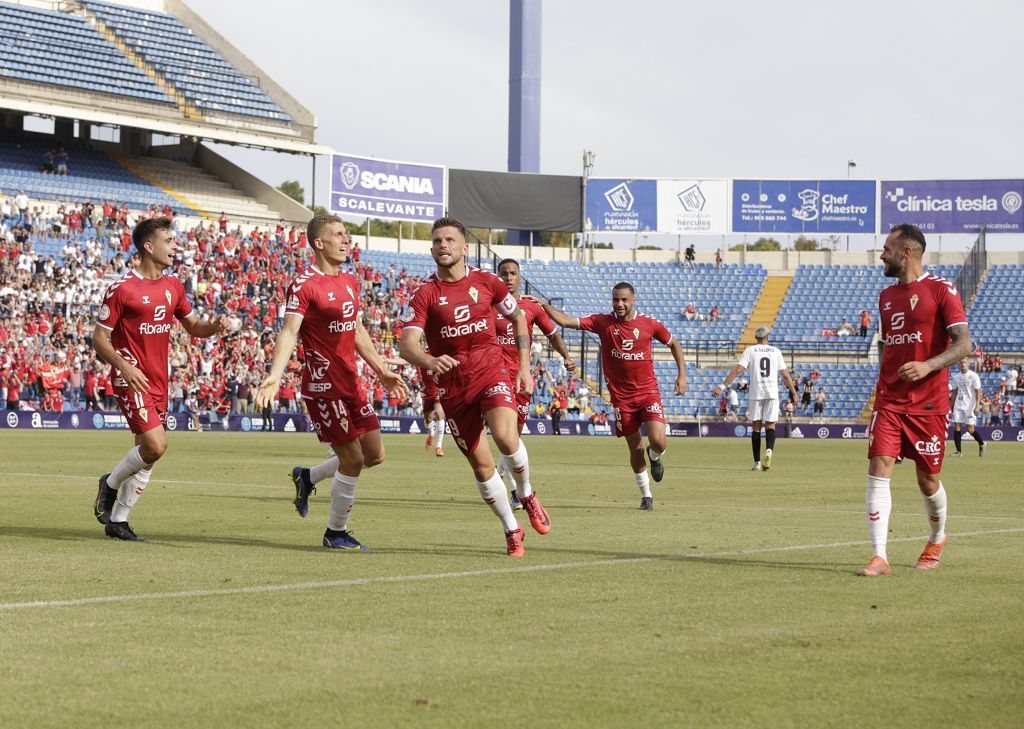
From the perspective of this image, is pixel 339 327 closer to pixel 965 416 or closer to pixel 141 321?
pixel 141 321

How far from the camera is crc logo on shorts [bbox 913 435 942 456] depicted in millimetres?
9781

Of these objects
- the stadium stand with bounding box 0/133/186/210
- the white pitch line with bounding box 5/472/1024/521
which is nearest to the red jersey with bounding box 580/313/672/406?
the white pitch line with bounding box 5/472/1024/521

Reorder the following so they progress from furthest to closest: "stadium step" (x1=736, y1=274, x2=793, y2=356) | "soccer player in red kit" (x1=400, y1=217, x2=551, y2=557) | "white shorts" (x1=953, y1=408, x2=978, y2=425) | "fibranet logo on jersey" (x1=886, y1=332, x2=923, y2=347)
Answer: "stadium step" (x1=736, y1=274, x2=793, y2=356) < "white shorts" (x1=953, y1=408, x2=978, y2=425) < "soccer player in red kit" (x1=400, y1=217, x2=551, y2=557) < "fibranet logo on jersey" (x1=886, y1=332, x2=923, y2=347)

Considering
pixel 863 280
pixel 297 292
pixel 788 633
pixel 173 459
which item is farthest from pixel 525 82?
pixel 788 633

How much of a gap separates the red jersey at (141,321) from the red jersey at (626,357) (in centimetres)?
624

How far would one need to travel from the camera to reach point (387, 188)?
67.1 meters

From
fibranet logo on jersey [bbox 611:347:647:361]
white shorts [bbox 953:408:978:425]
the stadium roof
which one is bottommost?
white shorts [bbox 953:408:978:425]

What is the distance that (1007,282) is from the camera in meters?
65.6

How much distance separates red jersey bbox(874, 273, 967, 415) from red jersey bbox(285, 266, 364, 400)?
395 centimetres

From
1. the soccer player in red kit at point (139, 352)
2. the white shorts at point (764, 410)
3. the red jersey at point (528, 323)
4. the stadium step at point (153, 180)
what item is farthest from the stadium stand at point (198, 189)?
the soccer player in red kit at point (139, 352)

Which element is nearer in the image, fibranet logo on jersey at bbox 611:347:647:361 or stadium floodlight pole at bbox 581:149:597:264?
fibranet logo on jersey at bbox 611:347:647:361

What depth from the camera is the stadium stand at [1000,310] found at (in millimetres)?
61125

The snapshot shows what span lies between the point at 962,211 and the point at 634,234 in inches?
636

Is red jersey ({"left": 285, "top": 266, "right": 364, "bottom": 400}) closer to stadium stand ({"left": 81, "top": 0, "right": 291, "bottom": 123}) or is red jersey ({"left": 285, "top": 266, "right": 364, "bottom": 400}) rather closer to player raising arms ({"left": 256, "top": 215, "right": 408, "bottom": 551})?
player raising arms ({"left": 256, "top": 215, "right": 408, "bottom": 551})
